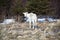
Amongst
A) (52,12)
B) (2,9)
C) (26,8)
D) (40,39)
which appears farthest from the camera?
(2,9)

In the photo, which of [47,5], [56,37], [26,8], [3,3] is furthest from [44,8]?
[56,37]

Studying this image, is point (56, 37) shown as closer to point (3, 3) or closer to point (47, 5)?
point (47, 5)

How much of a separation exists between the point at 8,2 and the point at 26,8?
3.04 m

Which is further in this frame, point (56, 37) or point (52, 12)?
point (52, 12)

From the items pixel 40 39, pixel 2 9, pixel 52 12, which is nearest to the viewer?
pixel 40 39

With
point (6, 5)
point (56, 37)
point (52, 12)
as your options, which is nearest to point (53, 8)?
point (52, 12)

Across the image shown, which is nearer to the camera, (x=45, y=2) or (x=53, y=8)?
(x=45, y=2)

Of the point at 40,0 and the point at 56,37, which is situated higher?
the point at 40,0

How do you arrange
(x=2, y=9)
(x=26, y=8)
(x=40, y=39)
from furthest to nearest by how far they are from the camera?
(x=2, y=9) → (x=26, y=8) → (x=40, y=39)

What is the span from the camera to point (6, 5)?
17781 mm

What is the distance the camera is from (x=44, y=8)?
15.6 meters

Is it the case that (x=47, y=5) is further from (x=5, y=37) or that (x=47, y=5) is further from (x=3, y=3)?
(x=5, y=37)

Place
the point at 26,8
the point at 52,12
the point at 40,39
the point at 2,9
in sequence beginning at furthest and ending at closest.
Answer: the point at 2,9 < the point at 52,12 < the point at 26,8 < the point at 40,39

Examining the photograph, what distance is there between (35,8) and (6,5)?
3.22 metres
